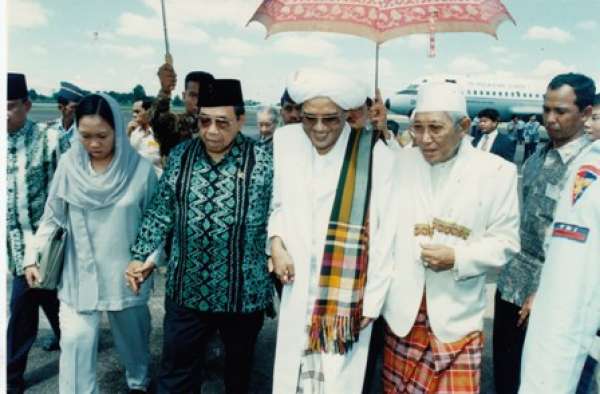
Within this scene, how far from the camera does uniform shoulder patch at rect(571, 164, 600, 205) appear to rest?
1314 millimetres

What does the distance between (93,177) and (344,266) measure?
4.56 feet

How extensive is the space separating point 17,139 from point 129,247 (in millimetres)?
937

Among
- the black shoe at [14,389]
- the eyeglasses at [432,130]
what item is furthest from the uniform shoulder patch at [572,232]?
the black shoe at [14,389]

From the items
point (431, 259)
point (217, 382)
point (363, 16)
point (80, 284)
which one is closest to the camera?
point (431, 259)

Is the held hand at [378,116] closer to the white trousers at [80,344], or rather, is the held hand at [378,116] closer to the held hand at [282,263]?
the held hand at [282,263]

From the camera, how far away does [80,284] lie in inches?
111

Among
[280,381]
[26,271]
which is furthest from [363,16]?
[26,271]

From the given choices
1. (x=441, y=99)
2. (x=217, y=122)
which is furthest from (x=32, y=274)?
(x=441, y=99)

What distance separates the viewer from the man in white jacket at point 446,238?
2336 millimetres

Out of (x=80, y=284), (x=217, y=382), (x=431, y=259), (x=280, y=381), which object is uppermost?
(x=431, y=259)

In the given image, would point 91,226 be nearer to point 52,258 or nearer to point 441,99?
point 52,258

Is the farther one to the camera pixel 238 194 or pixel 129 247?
pixel 129 247

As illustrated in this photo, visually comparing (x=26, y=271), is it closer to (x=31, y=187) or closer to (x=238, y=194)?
(x=31, y=187)

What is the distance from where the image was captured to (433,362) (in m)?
2.46
